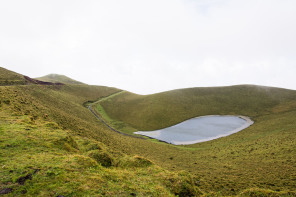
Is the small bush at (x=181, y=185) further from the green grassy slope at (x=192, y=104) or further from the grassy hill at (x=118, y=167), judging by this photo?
the green grassy slope at (x=192, y=104)

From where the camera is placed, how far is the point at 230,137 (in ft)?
128

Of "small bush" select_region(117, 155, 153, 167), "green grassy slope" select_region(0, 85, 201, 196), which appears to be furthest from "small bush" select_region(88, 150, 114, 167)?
"small bush" select_region(117, 155, 153, 167)

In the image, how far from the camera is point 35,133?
50.8 feet

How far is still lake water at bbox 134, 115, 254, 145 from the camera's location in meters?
42.5

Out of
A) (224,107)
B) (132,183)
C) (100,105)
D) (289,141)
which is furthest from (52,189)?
(224,107)

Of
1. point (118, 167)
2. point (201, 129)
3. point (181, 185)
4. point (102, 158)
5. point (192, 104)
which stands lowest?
point (118, 167)

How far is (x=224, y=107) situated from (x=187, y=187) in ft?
209

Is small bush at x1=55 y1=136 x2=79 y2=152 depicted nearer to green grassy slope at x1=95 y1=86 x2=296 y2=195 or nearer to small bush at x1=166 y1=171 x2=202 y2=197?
small bush at x1=166 y1=171 x2=202 y2=197

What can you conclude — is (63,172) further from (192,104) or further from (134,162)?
(192,104)

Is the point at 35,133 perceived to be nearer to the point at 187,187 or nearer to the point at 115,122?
the point at 187,187

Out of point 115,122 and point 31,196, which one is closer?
point 31,196

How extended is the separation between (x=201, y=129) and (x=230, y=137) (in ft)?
34.7

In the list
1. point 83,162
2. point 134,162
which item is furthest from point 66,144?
point 134,162

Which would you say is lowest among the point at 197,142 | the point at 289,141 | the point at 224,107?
the point at 197,142
